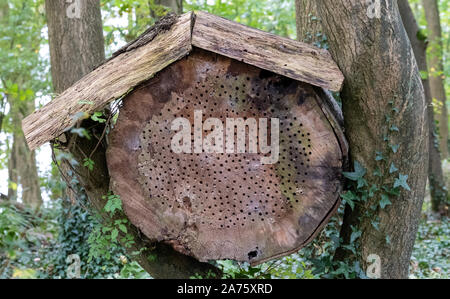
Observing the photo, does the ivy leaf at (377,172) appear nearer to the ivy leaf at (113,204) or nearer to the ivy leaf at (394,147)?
the ivy leaf at (394,147)

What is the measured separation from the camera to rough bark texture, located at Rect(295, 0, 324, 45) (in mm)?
4408

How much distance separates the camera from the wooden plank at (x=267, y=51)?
2.82 metres

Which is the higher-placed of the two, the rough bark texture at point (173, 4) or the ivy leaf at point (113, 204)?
the rough bark texture at point (173, 4)

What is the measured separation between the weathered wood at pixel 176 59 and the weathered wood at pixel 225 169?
0.35 ft

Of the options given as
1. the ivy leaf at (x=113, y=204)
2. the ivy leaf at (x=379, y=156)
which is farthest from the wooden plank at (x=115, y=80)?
the ivy leaf at (x=379, y=156)

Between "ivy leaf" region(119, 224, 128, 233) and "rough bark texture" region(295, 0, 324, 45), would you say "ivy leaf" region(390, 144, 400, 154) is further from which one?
"ivy leaf" region(119, 224, 128, 233)

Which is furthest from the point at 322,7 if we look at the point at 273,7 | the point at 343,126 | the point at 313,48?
the point at 273,7

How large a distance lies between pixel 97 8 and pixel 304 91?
4225 mm

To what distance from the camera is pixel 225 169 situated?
10.1 ft

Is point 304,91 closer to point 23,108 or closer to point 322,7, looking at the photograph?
point 322,7

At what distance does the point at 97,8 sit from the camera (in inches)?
240

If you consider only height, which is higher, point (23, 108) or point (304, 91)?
point (304, 91)

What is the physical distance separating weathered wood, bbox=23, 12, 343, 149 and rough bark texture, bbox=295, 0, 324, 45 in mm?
1425

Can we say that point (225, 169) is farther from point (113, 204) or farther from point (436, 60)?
point (436, 60)
